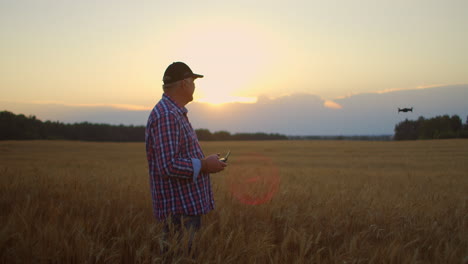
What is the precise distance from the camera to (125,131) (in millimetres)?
→ 63844

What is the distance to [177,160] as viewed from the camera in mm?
2637

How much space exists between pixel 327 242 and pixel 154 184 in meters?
2.18

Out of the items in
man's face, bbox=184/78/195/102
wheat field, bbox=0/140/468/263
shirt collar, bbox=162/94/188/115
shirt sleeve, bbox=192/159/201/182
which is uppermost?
man's face, bbox=184/78/195/102

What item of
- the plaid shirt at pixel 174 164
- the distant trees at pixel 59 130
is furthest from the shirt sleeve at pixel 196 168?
the distant trees at pixel 59 130

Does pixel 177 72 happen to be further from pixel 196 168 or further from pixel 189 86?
pixel 196 168

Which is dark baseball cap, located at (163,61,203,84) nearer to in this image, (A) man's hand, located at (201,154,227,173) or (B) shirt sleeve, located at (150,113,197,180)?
(B) shirt sleeve, located at (150,113,197,180)

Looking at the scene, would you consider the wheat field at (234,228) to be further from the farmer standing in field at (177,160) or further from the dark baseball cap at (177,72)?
the dark baseball cap at (177,72)

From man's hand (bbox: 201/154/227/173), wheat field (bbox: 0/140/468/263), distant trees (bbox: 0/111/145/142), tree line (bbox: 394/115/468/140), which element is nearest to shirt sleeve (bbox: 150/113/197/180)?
man's hand (bbox: 201/154/227/173)

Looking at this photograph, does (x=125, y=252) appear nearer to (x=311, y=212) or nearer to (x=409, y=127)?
(x=311, y=212)

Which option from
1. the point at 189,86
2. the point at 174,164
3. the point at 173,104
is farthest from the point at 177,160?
the point at 189,86

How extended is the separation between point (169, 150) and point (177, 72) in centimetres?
71

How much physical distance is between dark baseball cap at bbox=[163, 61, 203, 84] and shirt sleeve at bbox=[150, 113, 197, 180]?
363 mm

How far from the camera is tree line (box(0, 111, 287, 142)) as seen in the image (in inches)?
1729

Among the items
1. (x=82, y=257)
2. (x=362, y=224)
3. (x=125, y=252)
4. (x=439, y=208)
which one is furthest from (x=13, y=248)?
(x=439, y=208)
